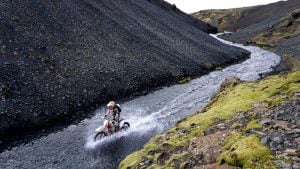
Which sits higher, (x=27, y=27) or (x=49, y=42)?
(x=27, y=27)

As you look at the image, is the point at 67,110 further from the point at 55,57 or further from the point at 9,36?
the point at 9,36

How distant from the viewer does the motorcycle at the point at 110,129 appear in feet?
112

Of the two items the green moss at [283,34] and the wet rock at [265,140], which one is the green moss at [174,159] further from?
the green moss at [283,34]

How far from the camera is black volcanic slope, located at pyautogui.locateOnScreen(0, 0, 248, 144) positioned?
131ft

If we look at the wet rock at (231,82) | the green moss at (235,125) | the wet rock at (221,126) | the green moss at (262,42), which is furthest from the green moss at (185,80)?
the green moss at (262,42)

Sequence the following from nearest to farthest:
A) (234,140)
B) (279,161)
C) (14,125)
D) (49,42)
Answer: (279,161), (234,140), (14,125), (49,42)

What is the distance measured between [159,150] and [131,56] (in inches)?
1335

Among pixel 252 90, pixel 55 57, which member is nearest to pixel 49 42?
pixel 55 57

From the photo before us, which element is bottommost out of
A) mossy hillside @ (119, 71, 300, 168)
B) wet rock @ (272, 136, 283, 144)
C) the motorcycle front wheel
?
wet rock @ (272, 136, 283, 144)

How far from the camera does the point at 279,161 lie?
19.2 meters

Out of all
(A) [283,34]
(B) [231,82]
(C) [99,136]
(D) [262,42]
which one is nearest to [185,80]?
(B) [231,82]

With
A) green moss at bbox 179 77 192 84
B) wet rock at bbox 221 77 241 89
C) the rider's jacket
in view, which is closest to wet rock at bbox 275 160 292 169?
the rider's jacket

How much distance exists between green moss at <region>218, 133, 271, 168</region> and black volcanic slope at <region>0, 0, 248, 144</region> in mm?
22193

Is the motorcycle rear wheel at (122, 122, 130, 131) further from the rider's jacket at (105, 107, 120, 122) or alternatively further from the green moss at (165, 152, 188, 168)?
the green moss at (165, 152, 188, 168)
